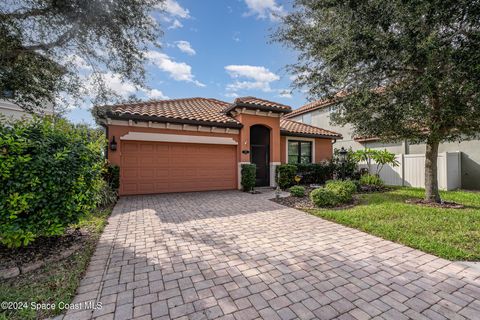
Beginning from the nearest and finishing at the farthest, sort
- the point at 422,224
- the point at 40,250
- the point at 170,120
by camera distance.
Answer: the point at 40,250
the point at 422,224
the point at 170,120

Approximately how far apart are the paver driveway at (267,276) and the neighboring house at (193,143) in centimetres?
480

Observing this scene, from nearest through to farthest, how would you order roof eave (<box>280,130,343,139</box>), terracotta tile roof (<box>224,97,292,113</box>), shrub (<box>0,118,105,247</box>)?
shrub (<box>0,118,105,247</box>), terracotta tile roof (<box>224,97,292,113</box>), roof eave (<box>280,130,343,139</box>)

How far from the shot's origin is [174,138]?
1004cm

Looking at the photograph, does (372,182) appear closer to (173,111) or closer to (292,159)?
(292,159)

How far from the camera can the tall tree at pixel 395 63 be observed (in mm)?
5122

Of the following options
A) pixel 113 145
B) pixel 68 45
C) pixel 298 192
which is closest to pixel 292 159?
pixel 298 192

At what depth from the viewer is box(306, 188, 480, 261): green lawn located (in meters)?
4.00

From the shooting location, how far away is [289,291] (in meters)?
2.75

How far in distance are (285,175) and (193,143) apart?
4.98m

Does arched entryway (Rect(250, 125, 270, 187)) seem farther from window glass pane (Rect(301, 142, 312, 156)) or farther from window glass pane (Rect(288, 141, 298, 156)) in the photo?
window glass pane (Rect(301, 142, 312, 156))

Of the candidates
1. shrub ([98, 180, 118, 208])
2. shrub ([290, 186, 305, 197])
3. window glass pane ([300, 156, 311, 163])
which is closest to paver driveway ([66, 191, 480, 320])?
shrub ([98, 180, 118, 208])

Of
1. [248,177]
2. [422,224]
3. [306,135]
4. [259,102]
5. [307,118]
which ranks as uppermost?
[307,118]

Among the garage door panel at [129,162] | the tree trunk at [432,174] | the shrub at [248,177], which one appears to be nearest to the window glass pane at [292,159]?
the shrub at [248,177]

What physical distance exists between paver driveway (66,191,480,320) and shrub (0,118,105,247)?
1.02 m
